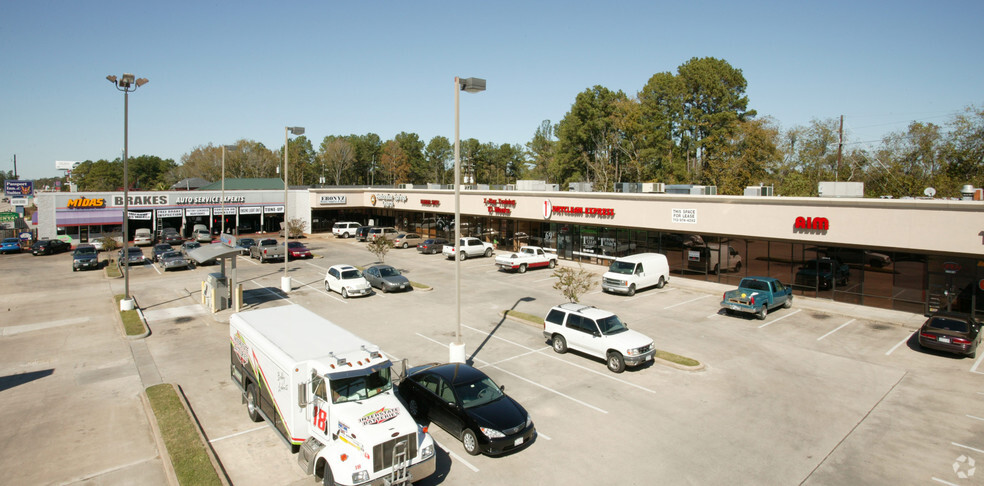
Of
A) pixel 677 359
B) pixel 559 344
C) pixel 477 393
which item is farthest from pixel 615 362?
pixel 477 393

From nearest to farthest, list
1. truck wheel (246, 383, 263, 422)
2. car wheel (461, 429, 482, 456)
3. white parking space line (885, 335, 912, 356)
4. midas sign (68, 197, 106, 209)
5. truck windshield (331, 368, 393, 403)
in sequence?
truck windshield (331, 368, 393, 403) < car wheel (461, 429, 482, 456) < truck wheel (246, 383, 263, 422) < white parking space line (885, 335, 912, 356) < midas sign (68, 197, 106, 209)

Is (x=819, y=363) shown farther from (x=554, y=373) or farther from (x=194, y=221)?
(x=194, y=221)

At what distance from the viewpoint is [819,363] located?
18.6m

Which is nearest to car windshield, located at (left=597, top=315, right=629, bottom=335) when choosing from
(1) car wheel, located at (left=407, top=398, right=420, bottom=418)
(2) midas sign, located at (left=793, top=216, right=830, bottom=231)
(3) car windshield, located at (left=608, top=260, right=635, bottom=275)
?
(1) car wheel, located at (left=407, top=398, right=420, bottom=418)

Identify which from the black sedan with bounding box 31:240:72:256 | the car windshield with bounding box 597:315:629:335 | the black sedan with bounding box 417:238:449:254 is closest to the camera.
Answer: the car windshield with bounding box 597:315:629:335

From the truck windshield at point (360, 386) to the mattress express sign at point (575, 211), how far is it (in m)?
27.3

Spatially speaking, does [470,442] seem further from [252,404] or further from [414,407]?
[252,404]

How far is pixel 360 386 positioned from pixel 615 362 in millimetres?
9557

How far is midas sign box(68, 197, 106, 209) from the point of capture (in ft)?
171

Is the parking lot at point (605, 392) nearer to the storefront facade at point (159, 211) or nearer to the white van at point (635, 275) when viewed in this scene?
the white van at point (635, 275)

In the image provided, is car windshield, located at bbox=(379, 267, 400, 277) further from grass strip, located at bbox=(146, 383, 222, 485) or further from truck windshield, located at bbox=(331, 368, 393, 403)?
truck windshield, located at bbox=(331, 368, 393, 403)

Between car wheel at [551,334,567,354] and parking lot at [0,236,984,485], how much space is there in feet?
0.86

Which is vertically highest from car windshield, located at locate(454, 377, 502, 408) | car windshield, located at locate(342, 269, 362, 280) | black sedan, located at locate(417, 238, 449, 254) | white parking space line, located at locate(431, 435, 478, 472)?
black sedan, located at locate(417, 238, 449, 254)

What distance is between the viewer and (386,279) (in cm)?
3025
